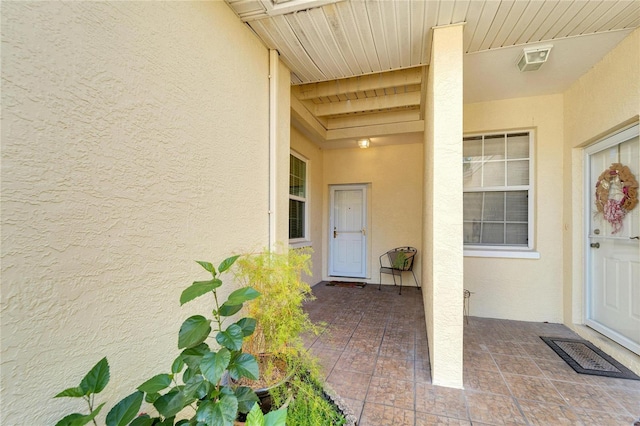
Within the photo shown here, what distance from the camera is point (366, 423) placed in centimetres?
165

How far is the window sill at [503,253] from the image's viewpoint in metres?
3.37

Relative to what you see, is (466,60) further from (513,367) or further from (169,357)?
(169,357)

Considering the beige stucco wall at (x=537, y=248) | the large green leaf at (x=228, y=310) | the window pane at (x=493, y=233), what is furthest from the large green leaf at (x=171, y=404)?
the window pane at (x=493, y=233)

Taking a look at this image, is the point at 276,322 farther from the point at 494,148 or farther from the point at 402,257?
the point at 494,148

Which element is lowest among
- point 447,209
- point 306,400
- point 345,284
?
point 345,284

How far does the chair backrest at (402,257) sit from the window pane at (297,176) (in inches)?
78.0

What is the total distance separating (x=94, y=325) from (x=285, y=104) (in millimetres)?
2278

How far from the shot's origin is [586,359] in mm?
2424

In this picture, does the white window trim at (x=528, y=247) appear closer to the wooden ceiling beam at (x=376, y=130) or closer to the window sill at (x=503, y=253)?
the window sill at (x=503, y=253)

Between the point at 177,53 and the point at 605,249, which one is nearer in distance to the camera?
the point at 177,53

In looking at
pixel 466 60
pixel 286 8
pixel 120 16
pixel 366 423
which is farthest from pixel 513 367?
pixel 120 16

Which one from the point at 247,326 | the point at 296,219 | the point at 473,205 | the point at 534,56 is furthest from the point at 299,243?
the point at 534,56

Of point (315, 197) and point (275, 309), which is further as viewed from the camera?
point (315, 197)

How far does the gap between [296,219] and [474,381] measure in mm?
3262
